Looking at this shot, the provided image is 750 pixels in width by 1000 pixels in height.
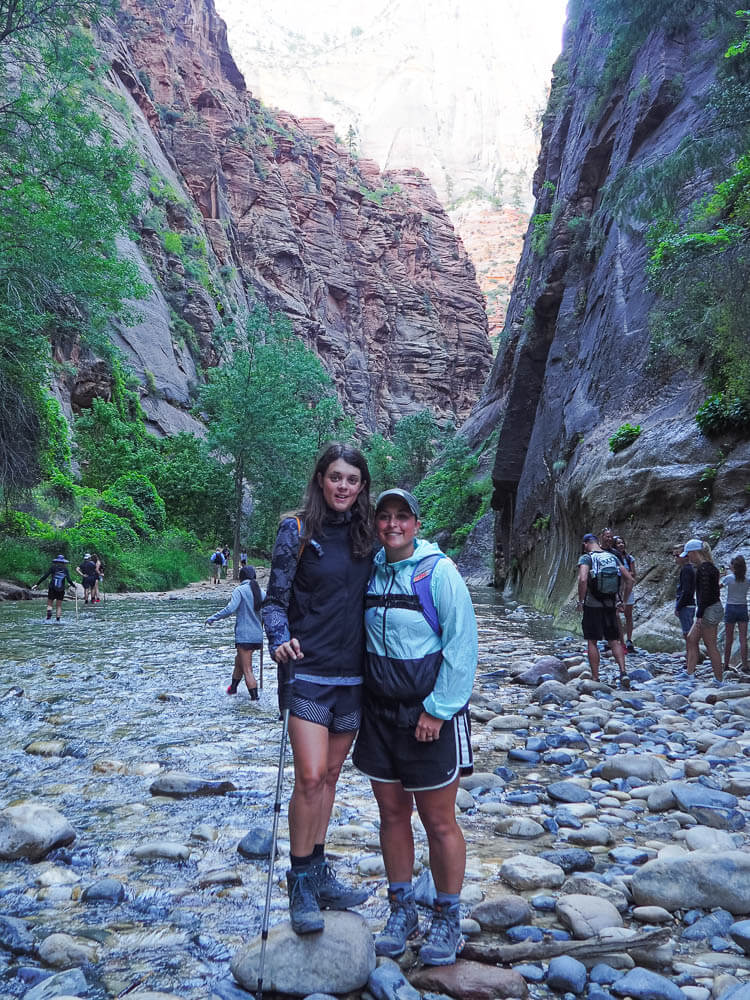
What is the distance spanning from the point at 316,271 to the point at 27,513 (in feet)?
217

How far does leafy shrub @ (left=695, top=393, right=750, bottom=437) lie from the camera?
11.6m

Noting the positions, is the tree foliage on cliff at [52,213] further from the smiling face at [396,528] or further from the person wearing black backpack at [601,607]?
the smiling face at [396,528]

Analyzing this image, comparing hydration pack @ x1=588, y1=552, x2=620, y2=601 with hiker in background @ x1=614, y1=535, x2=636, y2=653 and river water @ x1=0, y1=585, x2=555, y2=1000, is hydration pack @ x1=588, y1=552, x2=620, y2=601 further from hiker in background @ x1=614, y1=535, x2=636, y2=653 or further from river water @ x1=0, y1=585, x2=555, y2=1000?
hiker in background @ x1=614, y1=535, x2=636, y2=653

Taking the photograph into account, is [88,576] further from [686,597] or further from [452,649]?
[452,649]

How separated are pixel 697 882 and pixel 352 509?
2.19 m

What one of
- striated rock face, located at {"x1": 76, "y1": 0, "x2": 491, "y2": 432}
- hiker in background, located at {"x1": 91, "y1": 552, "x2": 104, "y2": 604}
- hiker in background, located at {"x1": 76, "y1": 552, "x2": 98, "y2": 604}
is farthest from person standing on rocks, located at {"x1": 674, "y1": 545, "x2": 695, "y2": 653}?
striated rock face, located at {"x1": 76, "y1": 0, "x2": 491, "y2": 432}

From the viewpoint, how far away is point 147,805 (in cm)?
469

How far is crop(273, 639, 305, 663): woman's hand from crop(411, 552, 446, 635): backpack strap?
1.74ft

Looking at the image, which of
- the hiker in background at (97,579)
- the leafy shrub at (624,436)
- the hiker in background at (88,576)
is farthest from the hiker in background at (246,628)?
the hiker in background at (97,579)

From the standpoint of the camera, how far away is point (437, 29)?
195000mm

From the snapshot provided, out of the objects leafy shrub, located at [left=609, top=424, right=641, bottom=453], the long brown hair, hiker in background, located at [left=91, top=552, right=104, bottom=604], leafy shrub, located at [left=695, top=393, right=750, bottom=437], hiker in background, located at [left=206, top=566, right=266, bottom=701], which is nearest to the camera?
the long brown hair

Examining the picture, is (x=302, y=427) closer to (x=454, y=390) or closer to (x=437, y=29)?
(x=454, y=390)

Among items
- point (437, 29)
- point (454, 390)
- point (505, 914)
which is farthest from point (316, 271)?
point (437, 29)

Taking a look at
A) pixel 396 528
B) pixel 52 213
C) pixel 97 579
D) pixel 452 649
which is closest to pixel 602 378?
pixel 52 213
